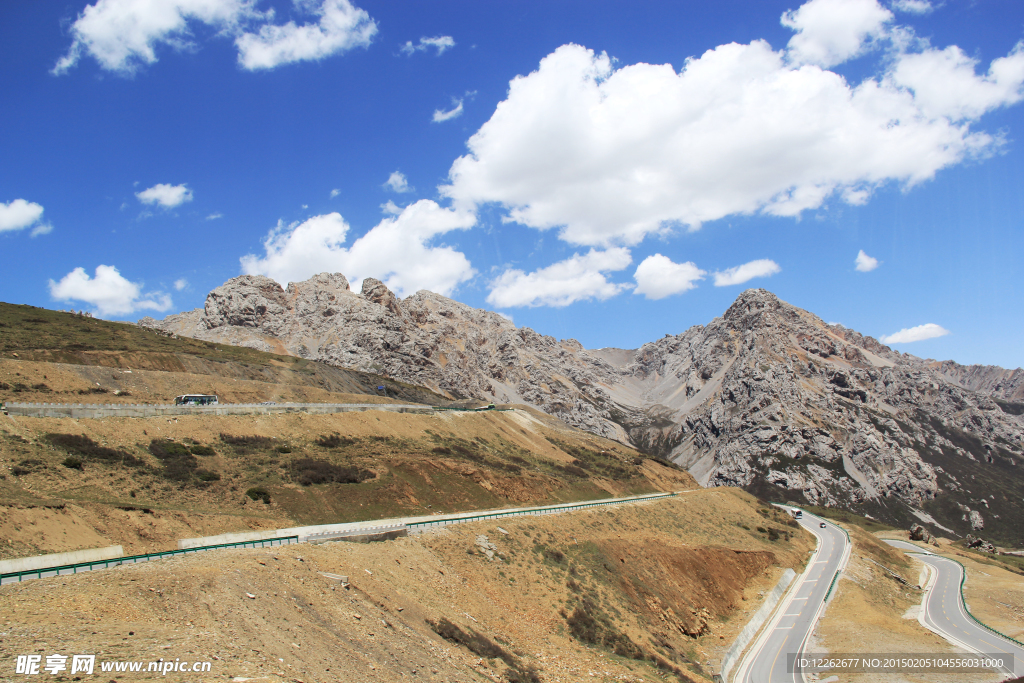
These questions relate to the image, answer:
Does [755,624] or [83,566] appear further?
[755,624]

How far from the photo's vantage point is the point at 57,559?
2370cm

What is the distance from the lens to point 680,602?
1709 inches

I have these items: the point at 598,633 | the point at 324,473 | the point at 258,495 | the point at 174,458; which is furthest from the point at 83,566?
the point at 598,633

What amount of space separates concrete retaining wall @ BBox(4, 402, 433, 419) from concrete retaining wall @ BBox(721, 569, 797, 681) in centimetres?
4547

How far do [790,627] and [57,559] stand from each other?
49158 mm

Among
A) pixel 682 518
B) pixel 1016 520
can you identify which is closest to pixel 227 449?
pixel 682 518

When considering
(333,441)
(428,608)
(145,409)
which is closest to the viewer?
(428,608)

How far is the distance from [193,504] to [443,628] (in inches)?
783

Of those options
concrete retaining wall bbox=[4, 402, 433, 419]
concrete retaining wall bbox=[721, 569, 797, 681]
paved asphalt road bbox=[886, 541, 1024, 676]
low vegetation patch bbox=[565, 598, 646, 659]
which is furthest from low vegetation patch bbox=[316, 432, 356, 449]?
paved asphalt road bbox=[886, 541, 1024, 676]

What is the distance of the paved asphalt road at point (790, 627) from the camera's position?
35.5 meters

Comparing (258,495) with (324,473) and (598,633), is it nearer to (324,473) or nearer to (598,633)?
(324,473)

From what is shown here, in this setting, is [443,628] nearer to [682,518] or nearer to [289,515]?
[289,515]

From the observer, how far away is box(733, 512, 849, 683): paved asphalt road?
35.5 m

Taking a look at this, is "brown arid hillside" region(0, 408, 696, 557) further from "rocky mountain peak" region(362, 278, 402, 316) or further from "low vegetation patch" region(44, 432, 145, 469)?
"rocky mountain peak" region(362, 278, 402, 316)
